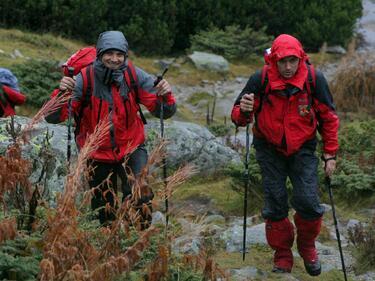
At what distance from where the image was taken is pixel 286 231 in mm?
5590

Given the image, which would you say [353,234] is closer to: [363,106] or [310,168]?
[310,168]

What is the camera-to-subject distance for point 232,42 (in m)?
20.1

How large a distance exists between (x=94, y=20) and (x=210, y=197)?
11.6 metres

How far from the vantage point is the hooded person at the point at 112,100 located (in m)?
5.10

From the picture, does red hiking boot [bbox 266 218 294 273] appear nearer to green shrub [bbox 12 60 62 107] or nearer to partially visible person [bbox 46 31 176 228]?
partially visible person [bbox 46 31 176 228]

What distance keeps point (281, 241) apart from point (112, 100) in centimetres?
170

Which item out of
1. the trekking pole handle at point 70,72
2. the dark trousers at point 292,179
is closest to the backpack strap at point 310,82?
the dark trousers at point 292,179

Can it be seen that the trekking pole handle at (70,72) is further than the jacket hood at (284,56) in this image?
Yes

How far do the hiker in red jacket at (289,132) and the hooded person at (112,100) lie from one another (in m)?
0.72

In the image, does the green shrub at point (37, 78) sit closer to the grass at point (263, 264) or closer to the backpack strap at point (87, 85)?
the grass at point (263, 264)

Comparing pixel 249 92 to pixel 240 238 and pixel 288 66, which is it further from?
pixel 240 238

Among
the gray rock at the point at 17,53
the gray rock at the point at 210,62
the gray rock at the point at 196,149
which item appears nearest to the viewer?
the gray rock at the point at 196,149

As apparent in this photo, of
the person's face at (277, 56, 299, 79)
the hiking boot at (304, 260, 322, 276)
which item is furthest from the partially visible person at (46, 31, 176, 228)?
the hiking boot at (304, 260, 322, 276)

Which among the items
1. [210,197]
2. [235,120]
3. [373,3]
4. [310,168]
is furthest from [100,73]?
[373,3]
